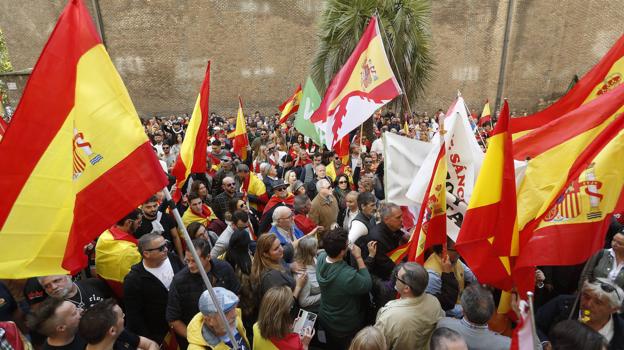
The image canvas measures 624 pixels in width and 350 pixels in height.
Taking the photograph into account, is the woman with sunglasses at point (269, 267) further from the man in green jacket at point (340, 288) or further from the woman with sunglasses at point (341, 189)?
the woman with sunglasses at point (341, 189)

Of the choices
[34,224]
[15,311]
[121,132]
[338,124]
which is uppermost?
[121,132]

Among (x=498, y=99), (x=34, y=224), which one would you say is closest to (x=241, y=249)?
(x=34, y=224)

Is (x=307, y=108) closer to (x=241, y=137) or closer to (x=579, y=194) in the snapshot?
(x=241, y=137)

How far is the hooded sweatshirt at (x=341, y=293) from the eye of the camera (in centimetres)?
296

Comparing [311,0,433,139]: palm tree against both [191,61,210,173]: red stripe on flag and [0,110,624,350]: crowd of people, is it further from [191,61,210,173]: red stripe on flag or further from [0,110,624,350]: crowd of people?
[0,110,624,350]: crowd of people

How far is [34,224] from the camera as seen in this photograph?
6.24 ft

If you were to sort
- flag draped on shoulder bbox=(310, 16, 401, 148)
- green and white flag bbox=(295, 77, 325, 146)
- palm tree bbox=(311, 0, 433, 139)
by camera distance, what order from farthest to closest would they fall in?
palm tree bbox=(311, 0, 433, 139)
green and white flag bbox=(295, 77, 325, 146)
flag draped on shoulder bbox=(310, 16, 401, 148)

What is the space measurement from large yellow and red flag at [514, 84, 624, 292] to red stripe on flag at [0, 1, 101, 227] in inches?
104

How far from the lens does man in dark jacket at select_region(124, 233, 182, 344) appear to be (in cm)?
303

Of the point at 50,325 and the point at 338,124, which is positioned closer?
the point at 50,325

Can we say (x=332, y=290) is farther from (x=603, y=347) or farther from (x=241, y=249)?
(x=603, y=347)

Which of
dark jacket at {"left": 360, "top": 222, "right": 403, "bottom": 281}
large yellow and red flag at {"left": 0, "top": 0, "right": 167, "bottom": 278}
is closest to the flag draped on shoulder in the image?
dark jacket at {"left": 360, "top": 222, "right": 403, "bottom": 281}

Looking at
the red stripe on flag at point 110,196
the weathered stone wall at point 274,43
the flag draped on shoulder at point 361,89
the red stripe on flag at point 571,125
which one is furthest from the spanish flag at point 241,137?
the weathered stone wall at point 274,43

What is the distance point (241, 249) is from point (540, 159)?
2.44 m
